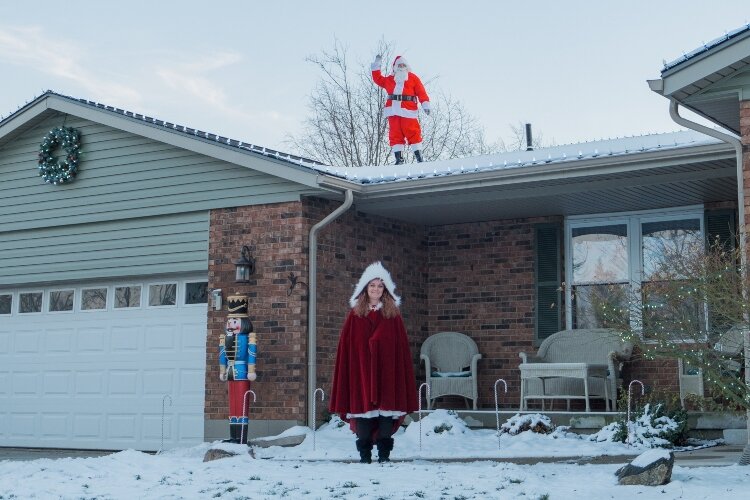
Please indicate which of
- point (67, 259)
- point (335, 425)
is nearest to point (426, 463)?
point (335, 425)

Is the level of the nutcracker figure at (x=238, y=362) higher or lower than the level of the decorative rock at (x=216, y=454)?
higher

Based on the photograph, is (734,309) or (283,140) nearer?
(734,309)

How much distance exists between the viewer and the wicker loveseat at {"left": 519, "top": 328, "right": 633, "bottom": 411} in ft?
42.1

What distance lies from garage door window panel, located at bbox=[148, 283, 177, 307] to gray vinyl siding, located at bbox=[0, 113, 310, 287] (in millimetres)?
316

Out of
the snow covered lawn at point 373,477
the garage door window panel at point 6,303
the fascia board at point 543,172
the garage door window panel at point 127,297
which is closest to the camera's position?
the snow covered lawn at point 373,477

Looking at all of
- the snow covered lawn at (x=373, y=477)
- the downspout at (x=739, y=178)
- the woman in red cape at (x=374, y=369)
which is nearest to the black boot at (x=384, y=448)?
the woman in red cape at (x=374, y=369)

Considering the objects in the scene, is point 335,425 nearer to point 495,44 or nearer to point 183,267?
point 183,267

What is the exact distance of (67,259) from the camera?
588 inches

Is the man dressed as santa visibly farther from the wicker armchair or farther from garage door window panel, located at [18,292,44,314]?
garage door window panel, located at [18,292,44,314]

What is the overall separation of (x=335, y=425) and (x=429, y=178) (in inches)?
115

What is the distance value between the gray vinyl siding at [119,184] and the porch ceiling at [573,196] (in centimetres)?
147

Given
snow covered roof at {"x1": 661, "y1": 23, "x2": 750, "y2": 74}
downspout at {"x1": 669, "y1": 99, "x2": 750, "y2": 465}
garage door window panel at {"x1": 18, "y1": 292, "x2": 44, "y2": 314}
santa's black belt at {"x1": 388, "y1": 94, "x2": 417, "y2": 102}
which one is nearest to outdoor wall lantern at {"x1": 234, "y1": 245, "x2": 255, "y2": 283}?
santa's black belt at {"x1": 388, "y1": 94, "x2": 417, "y2": 102}

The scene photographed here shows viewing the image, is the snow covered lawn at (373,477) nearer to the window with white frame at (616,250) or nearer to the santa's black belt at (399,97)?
the window with white frame at (616,250)

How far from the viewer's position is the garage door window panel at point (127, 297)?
14617 millimetres
